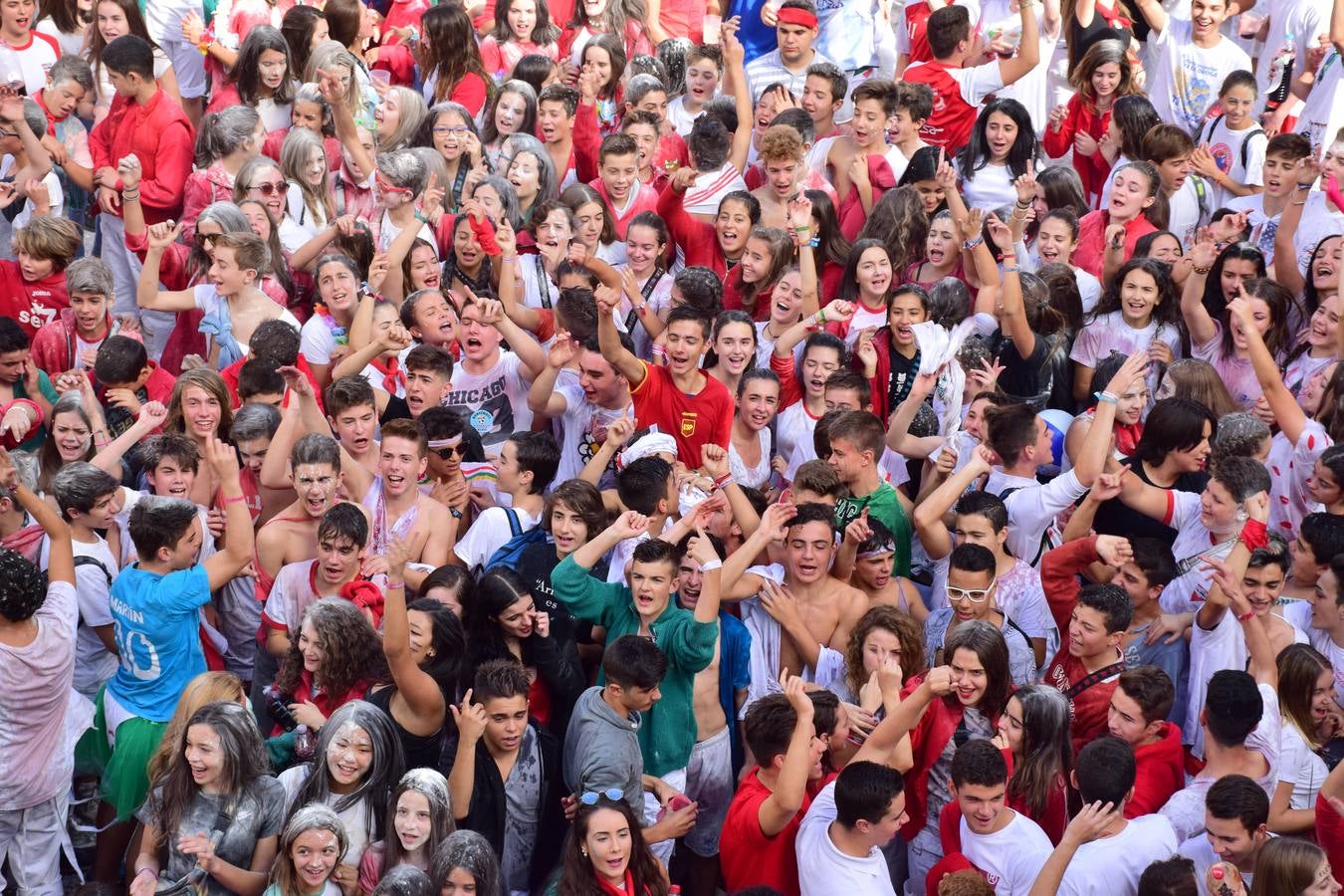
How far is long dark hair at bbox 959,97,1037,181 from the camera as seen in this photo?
9094 millimetres

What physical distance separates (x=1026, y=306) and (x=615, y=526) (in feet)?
8.73

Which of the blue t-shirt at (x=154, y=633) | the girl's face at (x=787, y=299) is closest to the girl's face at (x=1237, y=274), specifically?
the girl's face at (x=787, y=299)

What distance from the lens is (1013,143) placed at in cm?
912

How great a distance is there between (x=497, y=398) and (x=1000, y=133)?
3029mm

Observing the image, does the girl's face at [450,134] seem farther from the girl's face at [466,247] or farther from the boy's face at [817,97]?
the boy's face at [817,97]

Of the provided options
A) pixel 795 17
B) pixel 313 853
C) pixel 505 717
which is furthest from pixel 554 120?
pixel 313 853

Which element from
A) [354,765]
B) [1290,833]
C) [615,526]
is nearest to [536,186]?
[615,526]

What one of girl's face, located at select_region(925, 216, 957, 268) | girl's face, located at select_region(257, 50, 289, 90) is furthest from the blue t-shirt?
girl's face, located at select_region(257, 50, 289, 90)

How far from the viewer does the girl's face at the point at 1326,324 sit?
300 inches

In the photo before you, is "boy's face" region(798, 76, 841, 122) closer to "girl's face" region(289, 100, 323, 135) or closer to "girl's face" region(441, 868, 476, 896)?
"girl's face" region(289, 100, 323, 135)

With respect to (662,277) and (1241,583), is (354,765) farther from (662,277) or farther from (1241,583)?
(662,277)

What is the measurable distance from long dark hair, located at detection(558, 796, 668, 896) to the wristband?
2.35 m

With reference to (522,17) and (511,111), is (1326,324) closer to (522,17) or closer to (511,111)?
(511,111)

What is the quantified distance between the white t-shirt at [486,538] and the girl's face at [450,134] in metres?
3.03
